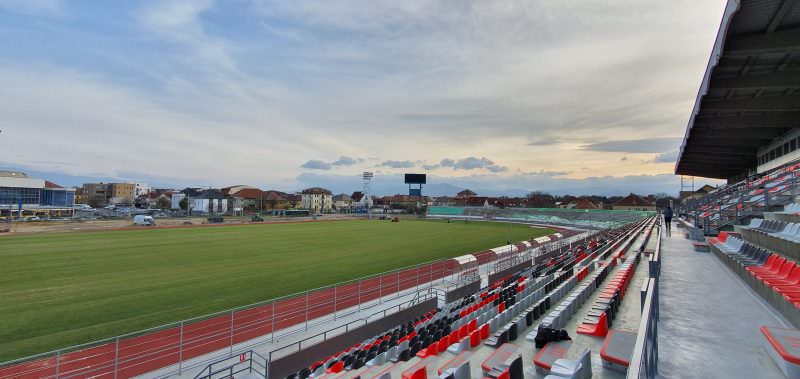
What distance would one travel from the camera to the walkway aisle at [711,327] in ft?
12.3

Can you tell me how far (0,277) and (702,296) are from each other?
2501 cm

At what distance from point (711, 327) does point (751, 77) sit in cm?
1369

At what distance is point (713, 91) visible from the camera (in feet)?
47.1

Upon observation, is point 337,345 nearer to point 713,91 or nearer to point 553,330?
point 553,330

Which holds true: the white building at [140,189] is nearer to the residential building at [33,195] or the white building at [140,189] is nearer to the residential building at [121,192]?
the residential building at [121,192]

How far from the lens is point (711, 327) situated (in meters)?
4.86

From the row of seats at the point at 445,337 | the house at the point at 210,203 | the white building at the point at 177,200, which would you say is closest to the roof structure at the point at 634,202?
the row of seats at the point at 445,337

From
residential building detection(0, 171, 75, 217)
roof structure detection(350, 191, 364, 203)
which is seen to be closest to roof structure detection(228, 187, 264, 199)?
residential building detection(0, 171, 75, 217)

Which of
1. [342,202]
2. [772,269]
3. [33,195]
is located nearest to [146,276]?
[772,269]

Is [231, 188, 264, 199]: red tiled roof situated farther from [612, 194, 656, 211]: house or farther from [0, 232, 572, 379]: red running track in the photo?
[0, 232, 572, 379]: red running track

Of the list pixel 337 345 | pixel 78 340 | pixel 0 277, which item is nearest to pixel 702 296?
pixel 337 345

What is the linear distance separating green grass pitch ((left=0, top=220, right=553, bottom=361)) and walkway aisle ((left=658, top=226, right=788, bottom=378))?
12.0 metres

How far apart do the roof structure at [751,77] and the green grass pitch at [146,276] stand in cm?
1532

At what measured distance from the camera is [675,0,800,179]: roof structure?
9.66 metres
